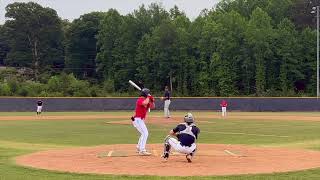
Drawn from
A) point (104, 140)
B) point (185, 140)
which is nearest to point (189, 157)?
point (185, 140)

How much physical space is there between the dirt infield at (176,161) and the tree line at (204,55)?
4875 centimetres

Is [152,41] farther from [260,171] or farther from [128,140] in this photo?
[260,171]

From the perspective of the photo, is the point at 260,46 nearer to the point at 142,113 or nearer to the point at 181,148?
the point at 142,113

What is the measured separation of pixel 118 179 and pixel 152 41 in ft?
221

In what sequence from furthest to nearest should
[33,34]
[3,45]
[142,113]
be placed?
[3,45], [33,34], [142,113]

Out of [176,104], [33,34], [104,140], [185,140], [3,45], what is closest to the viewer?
[185,140]

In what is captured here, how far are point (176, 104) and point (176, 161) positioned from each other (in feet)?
136

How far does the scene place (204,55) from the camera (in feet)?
255

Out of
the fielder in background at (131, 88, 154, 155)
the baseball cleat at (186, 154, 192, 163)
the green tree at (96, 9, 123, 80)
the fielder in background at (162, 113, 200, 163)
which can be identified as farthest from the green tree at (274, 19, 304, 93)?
the fielder in background at (162, 113, 200, 163)

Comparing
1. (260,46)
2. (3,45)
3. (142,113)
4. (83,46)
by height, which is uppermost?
(3,45)

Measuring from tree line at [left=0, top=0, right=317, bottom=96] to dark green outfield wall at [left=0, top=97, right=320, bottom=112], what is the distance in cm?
985

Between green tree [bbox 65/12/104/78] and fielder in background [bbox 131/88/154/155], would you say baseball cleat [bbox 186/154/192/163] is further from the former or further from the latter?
green tree [bbox 65/12/104/78]

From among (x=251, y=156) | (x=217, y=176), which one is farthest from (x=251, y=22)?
(x=217, y=176)

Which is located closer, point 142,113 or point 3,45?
point 142,113
